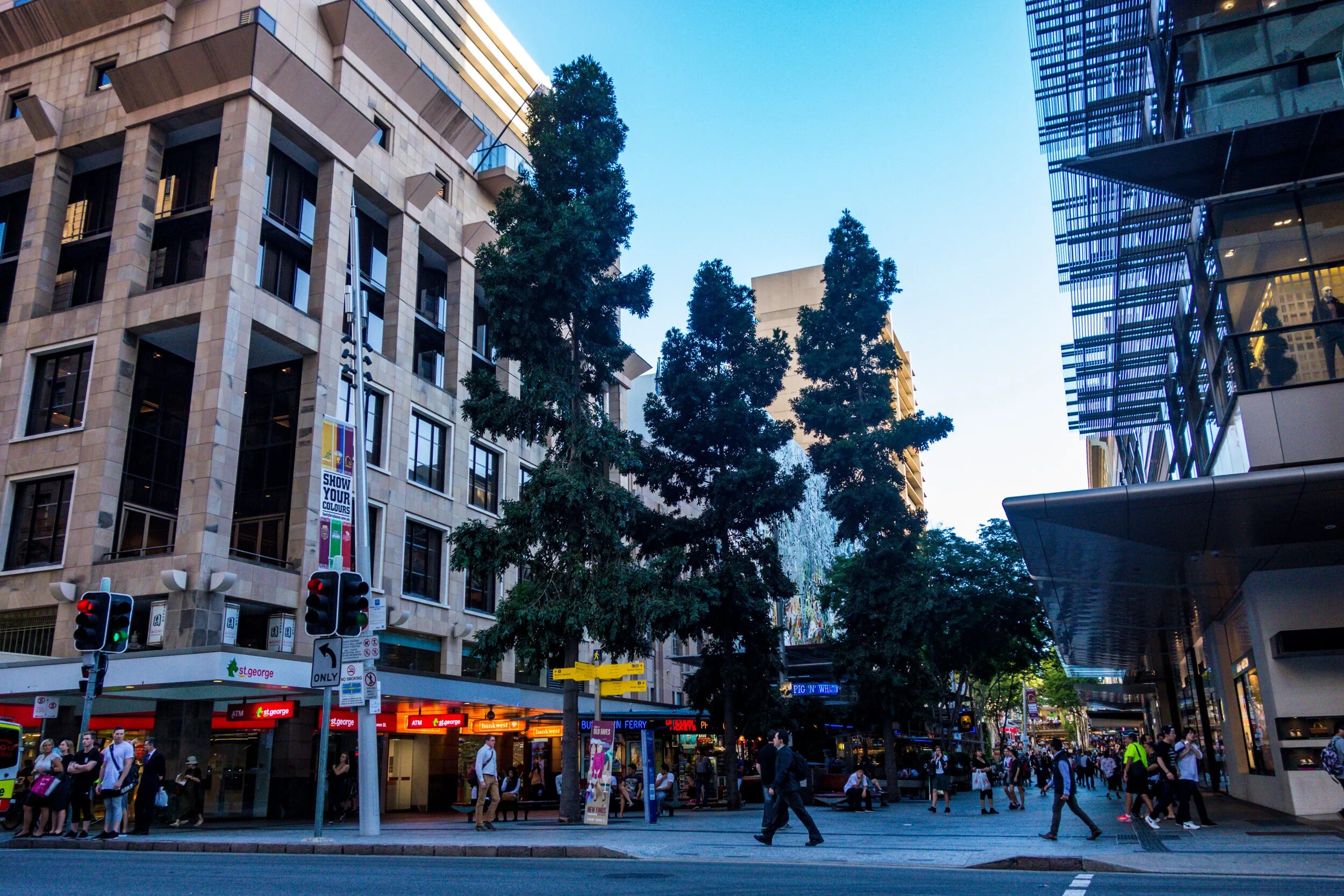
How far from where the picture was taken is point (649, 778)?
2322 cm

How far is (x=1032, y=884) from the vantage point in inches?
382

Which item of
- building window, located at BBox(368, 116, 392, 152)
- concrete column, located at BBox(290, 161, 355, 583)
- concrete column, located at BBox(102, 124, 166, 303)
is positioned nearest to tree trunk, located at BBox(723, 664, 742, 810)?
concrete column, located at BBox(290, 161, 355, 583)

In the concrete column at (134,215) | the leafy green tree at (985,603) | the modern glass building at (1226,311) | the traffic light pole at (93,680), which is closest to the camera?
the traffic light pole at (93,680)

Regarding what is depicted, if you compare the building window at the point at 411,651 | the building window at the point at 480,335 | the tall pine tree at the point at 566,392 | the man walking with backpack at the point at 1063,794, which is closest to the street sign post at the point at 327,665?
the tall pine tree at the point at 566,392

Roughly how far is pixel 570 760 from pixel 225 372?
50.6 ft

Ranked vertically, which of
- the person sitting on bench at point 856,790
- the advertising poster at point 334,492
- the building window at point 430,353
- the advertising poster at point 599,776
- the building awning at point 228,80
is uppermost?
the building awning at point 228,80

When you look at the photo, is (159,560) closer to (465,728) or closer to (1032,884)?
(465,728)

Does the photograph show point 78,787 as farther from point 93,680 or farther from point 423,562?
point 423,562

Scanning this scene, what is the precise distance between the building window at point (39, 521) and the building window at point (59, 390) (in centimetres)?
170

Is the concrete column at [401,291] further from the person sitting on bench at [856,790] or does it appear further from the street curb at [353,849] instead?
the street curb at [353,849]

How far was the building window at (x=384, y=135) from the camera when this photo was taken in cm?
3747

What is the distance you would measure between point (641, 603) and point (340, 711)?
1207cm

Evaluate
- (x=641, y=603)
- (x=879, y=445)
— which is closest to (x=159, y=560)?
(x=641, y=603)

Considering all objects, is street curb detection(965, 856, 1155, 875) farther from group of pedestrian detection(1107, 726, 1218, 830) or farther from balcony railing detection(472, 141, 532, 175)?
balcony railing detection(472, 141, 532, 175)
